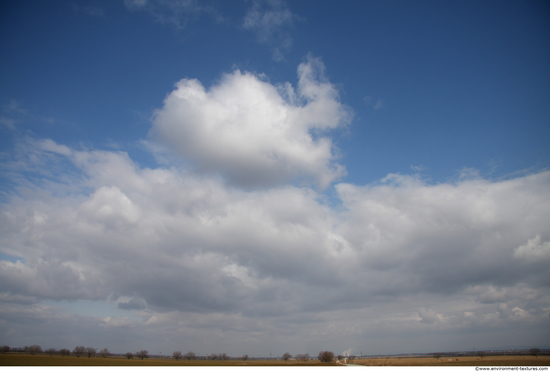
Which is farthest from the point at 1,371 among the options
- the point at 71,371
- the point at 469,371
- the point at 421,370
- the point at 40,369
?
the point at 469,371

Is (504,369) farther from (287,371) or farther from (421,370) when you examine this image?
(287,371)

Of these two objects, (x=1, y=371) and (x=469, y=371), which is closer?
(x=1, y=371)

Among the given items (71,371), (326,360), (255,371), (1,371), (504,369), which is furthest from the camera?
(326,360)

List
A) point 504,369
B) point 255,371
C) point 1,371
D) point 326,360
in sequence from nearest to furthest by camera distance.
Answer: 1. point 1,371
2. point 255,371
3. point 504,369
4. point 326,360

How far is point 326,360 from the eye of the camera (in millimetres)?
193750

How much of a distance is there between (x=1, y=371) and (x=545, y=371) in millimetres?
68174

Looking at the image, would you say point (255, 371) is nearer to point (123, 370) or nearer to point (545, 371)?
point (123, 370)

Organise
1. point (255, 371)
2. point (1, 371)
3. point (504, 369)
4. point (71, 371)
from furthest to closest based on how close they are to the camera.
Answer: point (504, 369) < point (255, 371) < point (71, 371) < point (1, 371)

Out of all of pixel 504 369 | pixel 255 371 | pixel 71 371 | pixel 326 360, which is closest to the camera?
pixel 71 371

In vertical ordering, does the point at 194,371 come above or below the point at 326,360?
above

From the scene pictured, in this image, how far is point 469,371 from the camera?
142 ft

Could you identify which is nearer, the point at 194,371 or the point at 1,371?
the point at 1,371

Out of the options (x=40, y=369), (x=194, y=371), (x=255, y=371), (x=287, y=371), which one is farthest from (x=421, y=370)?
(x=40, y=369)

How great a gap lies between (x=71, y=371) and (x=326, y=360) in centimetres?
19288
